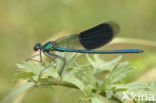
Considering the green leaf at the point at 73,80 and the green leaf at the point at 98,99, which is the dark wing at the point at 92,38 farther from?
the green leaf at the point at 98,99

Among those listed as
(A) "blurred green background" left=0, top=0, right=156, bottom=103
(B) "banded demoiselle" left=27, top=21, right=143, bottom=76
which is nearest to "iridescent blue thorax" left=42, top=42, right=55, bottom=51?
(B) "banded demoiselle" left=27, top=21, right=143, bottom=76

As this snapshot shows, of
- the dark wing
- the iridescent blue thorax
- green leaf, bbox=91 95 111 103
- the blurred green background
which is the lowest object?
green leaf, bbox=91 95 111 103

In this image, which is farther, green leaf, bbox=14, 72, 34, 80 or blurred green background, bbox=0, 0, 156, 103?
blurred green background, bbox=0, 0, 156, 103

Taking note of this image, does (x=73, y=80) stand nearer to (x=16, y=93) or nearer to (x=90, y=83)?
(x=90, y=83)

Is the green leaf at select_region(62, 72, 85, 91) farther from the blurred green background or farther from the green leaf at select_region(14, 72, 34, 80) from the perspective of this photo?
the blurred green background

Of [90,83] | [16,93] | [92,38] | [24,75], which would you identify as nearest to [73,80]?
[90,83]

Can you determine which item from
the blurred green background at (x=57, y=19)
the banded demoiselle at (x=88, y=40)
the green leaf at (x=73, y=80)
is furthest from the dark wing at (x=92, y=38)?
the blurred green background at (x=57, y=19)
